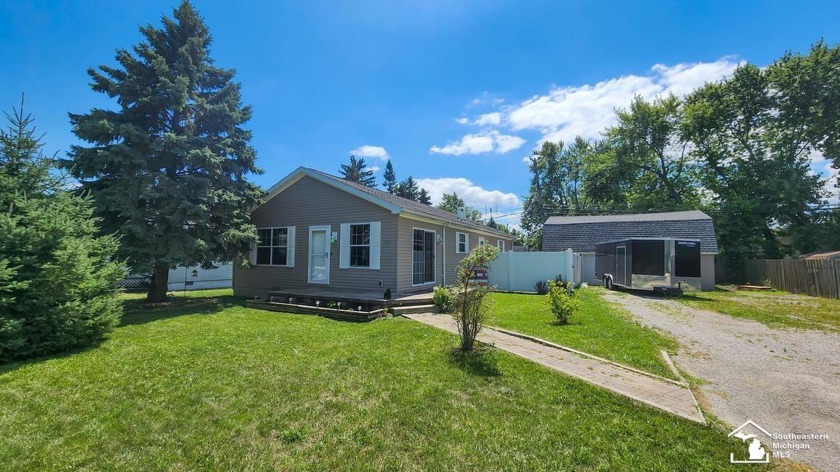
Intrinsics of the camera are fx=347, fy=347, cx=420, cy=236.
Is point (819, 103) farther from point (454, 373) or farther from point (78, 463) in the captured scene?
point (78, 463)

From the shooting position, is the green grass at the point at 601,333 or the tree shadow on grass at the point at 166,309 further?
the tree shadow on grass at the point at 166,309

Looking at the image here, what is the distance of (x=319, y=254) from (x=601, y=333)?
9085 millimetres

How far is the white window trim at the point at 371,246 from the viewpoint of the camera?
434 inches

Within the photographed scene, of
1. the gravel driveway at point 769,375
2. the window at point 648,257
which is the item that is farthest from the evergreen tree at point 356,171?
the gravel driveway at point 769,375

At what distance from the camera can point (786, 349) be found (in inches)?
244

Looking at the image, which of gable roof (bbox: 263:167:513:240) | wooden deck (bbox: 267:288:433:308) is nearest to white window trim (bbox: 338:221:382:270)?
gable roof (bbox: 263:167:513:240)

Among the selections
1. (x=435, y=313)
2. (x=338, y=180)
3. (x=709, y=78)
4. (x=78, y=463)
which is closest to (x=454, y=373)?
(x=78, y=463)

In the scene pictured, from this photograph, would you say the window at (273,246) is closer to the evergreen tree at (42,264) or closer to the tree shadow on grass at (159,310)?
the tree shadow on grass at (159,310)

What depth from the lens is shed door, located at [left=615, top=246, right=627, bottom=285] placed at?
15852mm

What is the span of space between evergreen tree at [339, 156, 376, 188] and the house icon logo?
43.2 m

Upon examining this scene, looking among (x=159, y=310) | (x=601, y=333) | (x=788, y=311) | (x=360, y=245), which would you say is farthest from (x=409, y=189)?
(x=601, y=333)

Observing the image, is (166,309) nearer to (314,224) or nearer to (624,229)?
(314,224)

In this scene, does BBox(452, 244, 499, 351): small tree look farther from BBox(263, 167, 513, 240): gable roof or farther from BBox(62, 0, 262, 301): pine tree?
BBox(62, 0, 262, 301): pine tree

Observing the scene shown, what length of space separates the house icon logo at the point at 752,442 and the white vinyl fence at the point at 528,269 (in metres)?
12.0
